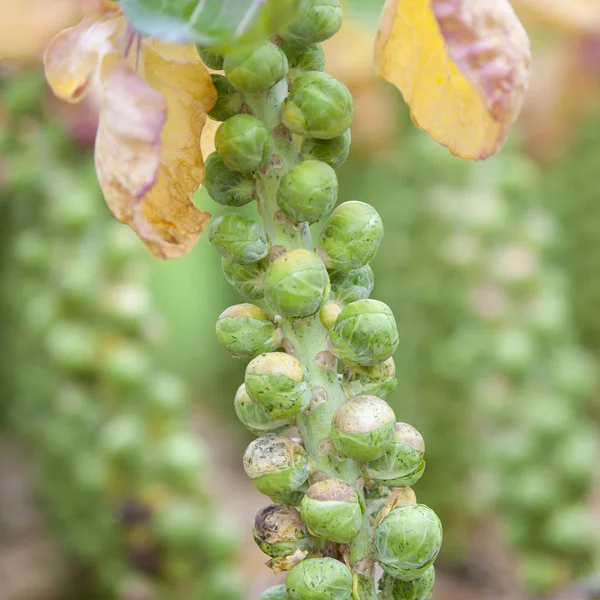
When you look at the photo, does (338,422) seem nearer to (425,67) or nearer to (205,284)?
(425,67)

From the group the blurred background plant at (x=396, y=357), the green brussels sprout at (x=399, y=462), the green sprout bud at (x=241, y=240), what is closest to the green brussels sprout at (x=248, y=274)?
the green sprout bud at (x=241, y=240)

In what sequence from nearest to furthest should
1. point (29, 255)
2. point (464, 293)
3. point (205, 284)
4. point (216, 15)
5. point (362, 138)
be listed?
point (216, 15), point (29, 255), point (464, 293), point (362, 138), point (205, 284)

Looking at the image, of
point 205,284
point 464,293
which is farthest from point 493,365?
point 205,284

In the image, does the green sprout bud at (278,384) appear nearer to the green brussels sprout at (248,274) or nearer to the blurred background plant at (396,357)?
the green brussels sprout at (248,274)

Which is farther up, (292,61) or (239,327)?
(292,61)

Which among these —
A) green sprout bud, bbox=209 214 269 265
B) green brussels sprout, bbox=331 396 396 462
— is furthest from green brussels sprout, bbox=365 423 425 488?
green sprout bud, bbox=209 214 269 265
